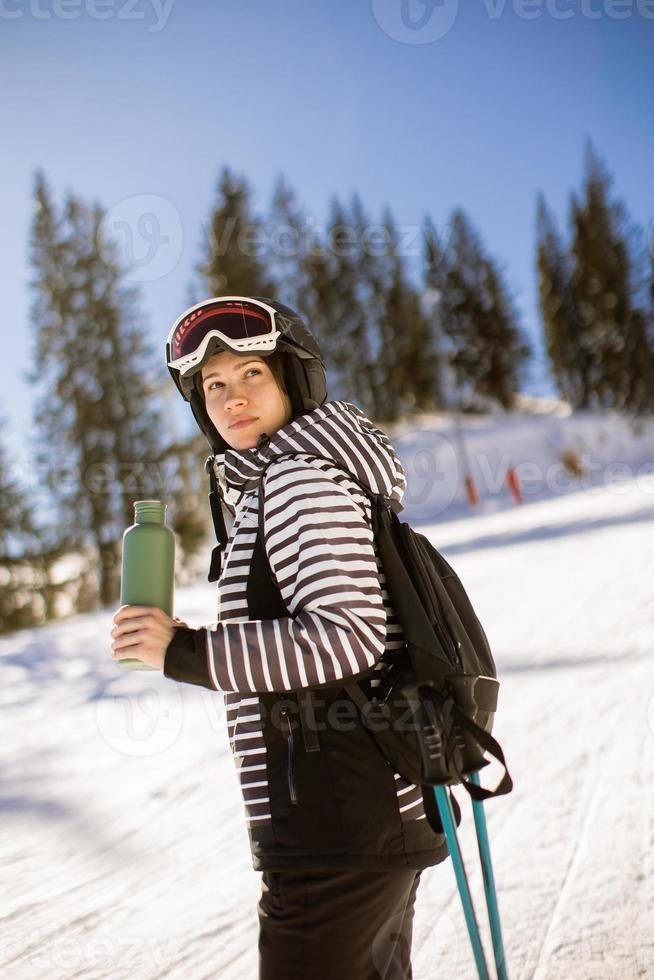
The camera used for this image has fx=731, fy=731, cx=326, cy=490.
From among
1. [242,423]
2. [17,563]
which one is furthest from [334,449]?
[17,563]

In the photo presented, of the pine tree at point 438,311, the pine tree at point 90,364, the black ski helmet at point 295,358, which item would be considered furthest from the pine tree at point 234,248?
the black ski helmet at point 295,358

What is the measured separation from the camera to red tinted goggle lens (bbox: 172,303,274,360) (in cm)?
195

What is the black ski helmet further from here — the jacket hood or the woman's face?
the jacket hood

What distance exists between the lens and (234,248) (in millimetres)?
26625

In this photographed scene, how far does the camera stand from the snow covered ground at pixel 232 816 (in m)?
2.71

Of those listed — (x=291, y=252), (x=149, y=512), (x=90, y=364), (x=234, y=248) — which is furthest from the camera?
(x=291, y=252)

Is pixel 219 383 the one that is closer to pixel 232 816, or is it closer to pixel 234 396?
pixel 234 396

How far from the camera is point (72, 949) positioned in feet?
9.25

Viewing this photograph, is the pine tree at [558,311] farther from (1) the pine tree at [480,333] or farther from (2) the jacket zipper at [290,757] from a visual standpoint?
(2) the jacket zipper at [290,757]

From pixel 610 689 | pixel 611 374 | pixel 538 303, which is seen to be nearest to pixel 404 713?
pixel 610 689

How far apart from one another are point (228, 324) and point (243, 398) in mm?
215

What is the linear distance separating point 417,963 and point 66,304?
23.8 m

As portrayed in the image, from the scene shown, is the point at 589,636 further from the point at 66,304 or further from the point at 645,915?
the point at 66,304

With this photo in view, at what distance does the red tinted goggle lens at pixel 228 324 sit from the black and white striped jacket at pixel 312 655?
375mm
